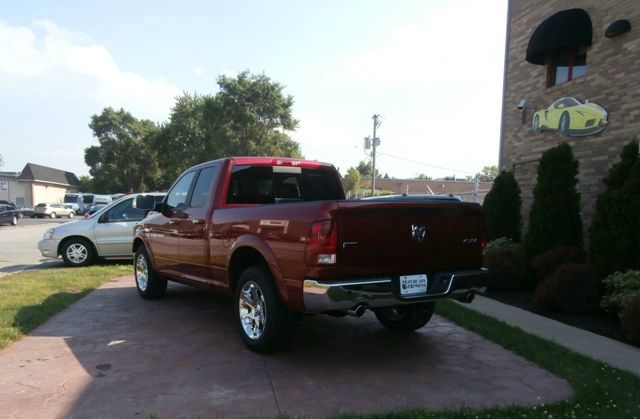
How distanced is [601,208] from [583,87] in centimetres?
314

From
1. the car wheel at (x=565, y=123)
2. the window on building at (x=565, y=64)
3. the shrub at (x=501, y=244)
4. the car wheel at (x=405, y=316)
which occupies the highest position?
the window on building at (x=565, y=64)

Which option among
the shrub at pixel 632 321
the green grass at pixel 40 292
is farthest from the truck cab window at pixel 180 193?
the shrub at pixel 632 321

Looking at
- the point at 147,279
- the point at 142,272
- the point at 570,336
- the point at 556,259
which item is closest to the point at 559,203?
the point at 556,259

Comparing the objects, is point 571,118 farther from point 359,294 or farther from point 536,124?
point 359,294

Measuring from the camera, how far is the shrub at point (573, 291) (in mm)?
6762

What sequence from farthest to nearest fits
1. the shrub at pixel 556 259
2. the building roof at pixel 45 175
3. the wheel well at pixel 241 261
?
the building roof at pixel 45 175 < the shrub at pixel 556 259 < the wheel well at pixel 241 261

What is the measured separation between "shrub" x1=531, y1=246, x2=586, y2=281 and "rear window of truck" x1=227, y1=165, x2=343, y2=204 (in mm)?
3698

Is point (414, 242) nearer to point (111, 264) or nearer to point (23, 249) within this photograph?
point (111, 264)

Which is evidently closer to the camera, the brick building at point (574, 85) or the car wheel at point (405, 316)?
the car wheel at point (405, 316)

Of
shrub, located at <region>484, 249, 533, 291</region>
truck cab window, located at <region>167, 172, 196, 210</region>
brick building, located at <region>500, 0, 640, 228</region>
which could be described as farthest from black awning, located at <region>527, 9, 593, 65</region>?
truck cab window, located at <region>167, 172, 196, 210</region>

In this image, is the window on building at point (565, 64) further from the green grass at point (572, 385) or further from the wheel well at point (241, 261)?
the wheel well at point (241, 261)

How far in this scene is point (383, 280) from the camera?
4.22 meters

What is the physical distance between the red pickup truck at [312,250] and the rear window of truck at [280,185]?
0.05 feet

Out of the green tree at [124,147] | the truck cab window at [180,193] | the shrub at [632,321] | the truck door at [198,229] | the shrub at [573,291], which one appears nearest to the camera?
the shrub at [632,321]
